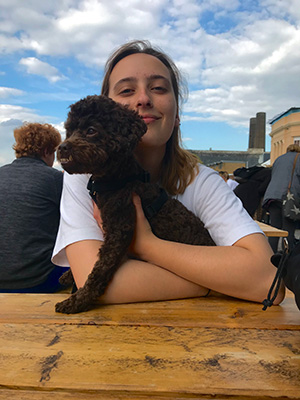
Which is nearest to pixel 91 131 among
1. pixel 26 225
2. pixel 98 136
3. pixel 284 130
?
pixel 98 136

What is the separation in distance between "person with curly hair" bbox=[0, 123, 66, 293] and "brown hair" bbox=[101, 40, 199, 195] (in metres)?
1.27

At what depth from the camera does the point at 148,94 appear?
2006 millimetres

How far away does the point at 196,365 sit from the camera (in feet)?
3.01

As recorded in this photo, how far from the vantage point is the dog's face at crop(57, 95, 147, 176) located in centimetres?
150

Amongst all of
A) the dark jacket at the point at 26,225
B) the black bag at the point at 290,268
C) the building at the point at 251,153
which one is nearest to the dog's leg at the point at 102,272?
the black bag at the point at 290,268

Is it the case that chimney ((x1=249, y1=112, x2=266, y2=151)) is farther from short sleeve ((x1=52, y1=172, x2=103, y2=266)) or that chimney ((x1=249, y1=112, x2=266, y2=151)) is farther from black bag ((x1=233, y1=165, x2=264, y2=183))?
short sleeve ((x1=52, y1=172, x2=103, y2=266))

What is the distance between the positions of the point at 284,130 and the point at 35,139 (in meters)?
24.7

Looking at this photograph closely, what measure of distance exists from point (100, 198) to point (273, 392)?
118cm

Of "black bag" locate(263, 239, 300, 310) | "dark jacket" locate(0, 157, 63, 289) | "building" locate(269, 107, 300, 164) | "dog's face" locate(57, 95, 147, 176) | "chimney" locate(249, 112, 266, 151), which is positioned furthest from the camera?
"chimney" locate(249, 112, 266, 151)

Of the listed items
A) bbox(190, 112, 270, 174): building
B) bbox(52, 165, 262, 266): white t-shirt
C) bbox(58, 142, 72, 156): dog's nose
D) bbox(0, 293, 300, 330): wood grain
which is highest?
bbox(190, 112, 270, 174): building

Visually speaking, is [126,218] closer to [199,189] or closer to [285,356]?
[199,189]

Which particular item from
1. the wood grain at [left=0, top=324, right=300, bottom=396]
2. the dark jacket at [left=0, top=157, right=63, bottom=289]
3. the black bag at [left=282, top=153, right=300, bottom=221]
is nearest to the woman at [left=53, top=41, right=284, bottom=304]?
the wood grain at [left=0, top=324, right=300, bottom=396]

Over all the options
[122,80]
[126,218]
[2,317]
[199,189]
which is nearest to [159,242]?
[126,218]

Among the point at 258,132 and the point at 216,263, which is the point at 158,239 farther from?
the point at 258,132
